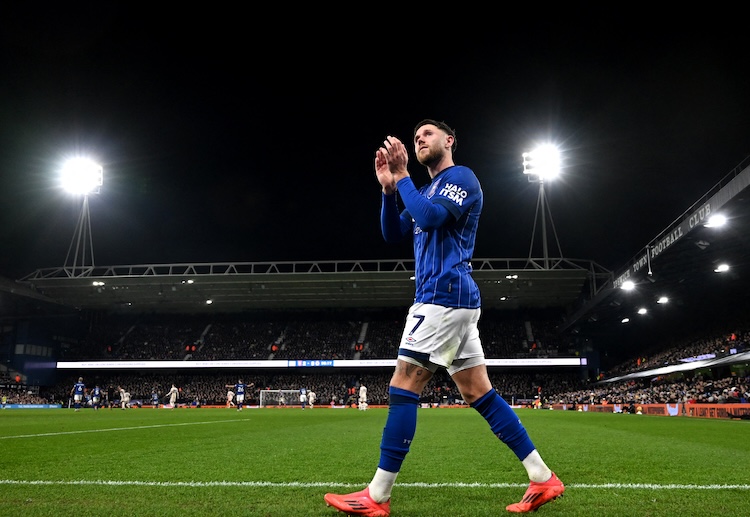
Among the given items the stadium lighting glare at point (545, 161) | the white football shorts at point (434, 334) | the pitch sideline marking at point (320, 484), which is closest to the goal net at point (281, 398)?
the stadium lighting glare at point (545, 161)

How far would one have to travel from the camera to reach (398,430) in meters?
Answer: 3.20

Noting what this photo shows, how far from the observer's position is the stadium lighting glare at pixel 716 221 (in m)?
21.2

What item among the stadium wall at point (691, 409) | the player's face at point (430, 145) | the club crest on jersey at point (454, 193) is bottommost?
the stadium wall at point (691, 409)

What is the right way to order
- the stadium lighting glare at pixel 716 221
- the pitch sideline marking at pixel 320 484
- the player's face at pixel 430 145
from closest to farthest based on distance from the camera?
the player's face at pixel 430 145
the pitch sideline marking at pixel 320 484
the stadium lighting glare at pixel 716 221

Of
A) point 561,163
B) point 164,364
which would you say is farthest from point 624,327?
point 164,364

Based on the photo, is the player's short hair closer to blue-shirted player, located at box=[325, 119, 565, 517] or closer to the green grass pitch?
blue-shirted player, located at box=[325, 119, 565, 517]

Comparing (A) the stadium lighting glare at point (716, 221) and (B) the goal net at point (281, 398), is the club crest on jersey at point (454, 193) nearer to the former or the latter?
(A) the stadium lighting glare at point (716, 221)

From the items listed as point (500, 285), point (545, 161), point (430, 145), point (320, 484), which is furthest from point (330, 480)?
point (500, 285)

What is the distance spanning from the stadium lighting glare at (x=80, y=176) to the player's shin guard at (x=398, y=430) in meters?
40.5

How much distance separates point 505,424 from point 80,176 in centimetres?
4122

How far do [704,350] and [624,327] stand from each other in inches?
606

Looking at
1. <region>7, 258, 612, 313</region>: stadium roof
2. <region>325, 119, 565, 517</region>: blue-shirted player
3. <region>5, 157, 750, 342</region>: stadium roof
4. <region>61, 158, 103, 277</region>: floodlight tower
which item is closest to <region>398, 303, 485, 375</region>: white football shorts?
<region>325, 119, 565, 517</region>: blue-shirted player

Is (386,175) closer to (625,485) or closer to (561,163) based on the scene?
(625,485)

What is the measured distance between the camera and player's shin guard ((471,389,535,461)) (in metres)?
3.42
